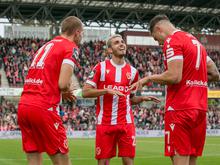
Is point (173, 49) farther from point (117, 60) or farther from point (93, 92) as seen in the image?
point (117, 60)

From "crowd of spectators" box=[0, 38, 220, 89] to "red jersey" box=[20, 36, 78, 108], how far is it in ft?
94.8

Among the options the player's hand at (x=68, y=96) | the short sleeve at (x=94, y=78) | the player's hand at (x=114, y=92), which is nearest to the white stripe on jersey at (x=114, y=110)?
the short sleeve at (x=94, y=78)

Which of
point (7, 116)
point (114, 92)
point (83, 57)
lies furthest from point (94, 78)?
point (83, 57)

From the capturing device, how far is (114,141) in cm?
775

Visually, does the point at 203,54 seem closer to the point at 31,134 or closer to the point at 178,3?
the point at 31,134

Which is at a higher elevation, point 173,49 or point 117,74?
point 173,49

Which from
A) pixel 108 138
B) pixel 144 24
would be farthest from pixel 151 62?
pixel 108 138

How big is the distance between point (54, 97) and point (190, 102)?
65.8 inches

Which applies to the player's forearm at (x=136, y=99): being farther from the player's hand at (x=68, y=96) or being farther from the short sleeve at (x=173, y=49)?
the short sleeve at (x=173, y=49)

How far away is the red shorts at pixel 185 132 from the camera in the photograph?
231 inches

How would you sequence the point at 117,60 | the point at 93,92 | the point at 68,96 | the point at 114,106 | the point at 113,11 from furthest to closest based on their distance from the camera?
the point at 113,11 < the point at 117,60 < the point at 114,106 < the point at 93,92 < the point at 68,96

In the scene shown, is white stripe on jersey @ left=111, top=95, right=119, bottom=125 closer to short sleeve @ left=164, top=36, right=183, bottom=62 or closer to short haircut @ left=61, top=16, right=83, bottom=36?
short haircut @ left=61, top=16, right=83, bottom=36

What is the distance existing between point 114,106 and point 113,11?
3378 centimetres

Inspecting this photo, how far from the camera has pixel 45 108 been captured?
5.95 m
